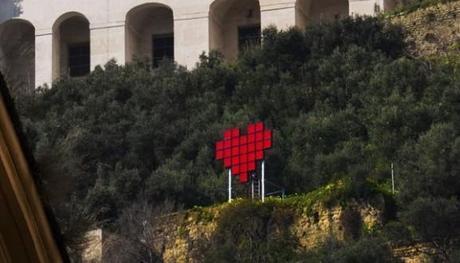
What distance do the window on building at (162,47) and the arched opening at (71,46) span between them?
2.56 metres

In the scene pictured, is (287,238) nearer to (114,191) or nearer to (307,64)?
(114,191)

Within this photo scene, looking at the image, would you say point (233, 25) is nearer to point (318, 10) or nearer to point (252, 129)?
point (318, 10)

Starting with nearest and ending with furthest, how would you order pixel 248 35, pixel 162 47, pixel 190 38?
pixel 190 38 < pixel 248 35 < pixel 162 47

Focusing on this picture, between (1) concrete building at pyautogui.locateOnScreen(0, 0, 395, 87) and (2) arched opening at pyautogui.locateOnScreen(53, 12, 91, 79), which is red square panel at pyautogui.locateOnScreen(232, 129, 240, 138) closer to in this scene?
(1) concrete building at pyautogui.locateOnScreen(0, 0, 395, 87)

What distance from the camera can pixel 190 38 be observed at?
5559 centimetres

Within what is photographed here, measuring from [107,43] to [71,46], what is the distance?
3.31m

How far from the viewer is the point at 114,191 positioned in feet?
139

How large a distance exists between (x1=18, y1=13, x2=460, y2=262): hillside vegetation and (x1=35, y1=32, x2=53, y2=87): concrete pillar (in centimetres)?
265

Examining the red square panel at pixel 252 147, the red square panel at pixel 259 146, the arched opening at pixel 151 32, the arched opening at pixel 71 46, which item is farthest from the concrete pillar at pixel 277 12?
the red square panel at pixel 259 146

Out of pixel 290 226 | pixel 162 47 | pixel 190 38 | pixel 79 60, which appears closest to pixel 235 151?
pixel 290 226

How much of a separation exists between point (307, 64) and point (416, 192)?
44.7ft

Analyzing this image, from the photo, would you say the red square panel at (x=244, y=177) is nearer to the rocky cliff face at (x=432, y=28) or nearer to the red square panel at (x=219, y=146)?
the red square panel at (x=219, y=146)

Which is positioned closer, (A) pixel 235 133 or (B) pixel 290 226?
(B) pixel 290 226

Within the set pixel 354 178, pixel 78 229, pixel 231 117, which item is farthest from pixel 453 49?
pixel 78 229
